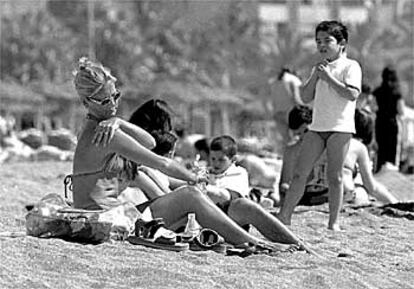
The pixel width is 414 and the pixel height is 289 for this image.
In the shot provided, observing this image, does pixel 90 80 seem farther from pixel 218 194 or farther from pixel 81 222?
pixel 218 194

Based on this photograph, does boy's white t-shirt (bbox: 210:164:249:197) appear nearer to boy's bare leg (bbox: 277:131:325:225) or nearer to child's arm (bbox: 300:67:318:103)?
boy's bare leg (bbox: 277:131:325:225)

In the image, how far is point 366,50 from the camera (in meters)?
40.4

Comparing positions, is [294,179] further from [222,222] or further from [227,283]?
[227,283]

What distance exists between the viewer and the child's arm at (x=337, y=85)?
633 cm

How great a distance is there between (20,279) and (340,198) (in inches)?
115

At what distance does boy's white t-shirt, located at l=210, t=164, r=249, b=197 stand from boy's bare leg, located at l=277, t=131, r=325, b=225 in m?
0.30

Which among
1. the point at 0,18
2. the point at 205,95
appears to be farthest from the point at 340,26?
→ the point at 0,18

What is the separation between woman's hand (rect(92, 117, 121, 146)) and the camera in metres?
5.03

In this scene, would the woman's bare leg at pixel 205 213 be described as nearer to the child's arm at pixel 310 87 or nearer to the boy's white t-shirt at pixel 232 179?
the boy's white t-shirt at pixel 232 179

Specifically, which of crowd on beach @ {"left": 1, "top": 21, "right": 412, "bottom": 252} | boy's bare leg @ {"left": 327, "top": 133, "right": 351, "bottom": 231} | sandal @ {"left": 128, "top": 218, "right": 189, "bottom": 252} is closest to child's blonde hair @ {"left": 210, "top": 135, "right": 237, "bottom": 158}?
crowd on beach @ {"left": 1, "top": 21, "right": 412, "bottom": 252}

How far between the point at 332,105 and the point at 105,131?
1.97m

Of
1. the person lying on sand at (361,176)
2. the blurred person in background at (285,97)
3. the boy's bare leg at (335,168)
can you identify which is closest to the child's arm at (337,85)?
the boy's bare leg at (335,168)

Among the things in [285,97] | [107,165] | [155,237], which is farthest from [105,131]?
[285,97]

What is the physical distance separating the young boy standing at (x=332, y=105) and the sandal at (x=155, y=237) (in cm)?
162
